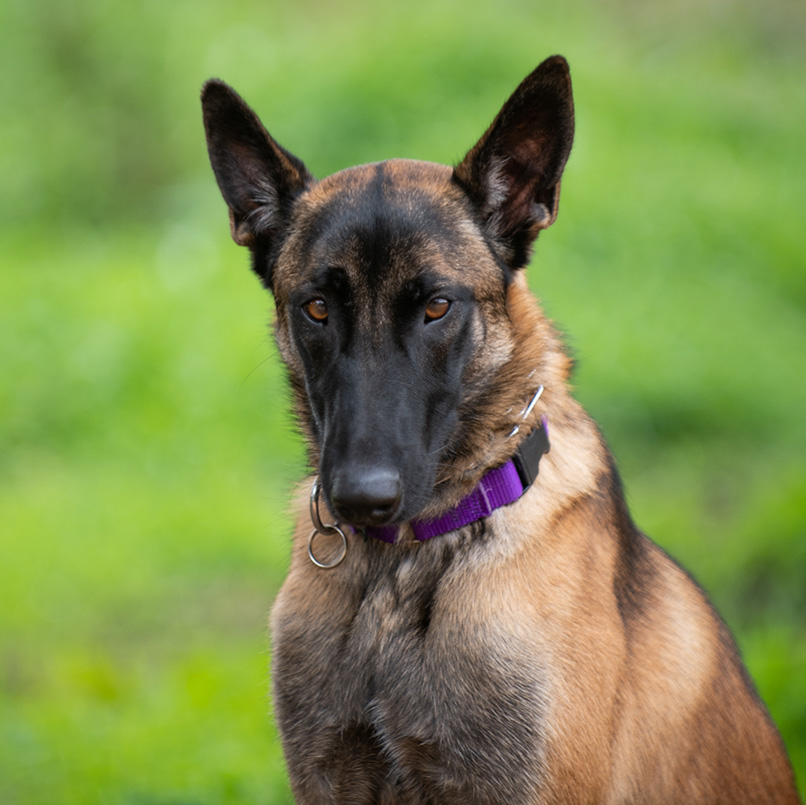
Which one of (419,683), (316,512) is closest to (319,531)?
(316,512)

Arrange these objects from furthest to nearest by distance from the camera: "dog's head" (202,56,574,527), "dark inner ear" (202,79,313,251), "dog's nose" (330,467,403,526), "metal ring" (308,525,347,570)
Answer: "dark inner ear" (202,79,313,251), "metal ring" (308,525,347,570), "dog's head" (202,56,574,527), "dog's nose" (330,467,403,526)

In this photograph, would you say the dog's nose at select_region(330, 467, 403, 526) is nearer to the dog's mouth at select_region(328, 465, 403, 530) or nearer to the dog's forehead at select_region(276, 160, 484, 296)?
the dog's mouth at select_region(328, 465, 403, 530)

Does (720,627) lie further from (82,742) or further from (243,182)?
(82,742)

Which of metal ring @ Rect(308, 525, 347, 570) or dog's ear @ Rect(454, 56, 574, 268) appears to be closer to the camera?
dog's ear @ Rect(454, 56, 574, 268)

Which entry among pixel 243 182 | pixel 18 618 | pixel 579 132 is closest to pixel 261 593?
pixel 18 618

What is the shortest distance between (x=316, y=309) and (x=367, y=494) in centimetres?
63

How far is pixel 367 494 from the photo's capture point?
9.04 feet

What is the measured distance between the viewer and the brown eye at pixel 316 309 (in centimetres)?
308

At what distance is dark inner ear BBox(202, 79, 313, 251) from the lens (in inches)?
128

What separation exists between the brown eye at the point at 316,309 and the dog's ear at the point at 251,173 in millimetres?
359

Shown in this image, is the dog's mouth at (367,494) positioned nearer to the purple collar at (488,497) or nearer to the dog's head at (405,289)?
the dog's head at (405,289)

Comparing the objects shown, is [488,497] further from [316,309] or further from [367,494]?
[316,309]

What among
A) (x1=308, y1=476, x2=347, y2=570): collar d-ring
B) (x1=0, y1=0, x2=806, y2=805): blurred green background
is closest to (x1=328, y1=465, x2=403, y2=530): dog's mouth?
(x1=308, y1=476, x2=347, y2=570): collar d-ring

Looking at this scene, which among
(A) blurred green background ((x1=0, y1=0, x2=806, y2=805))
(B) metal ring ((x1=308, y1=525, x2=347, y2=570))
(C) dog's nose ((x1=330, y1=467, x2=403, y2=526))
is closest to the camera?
(C) dog's nose ((x1=330, y1=467, x2=403, y2=526))
